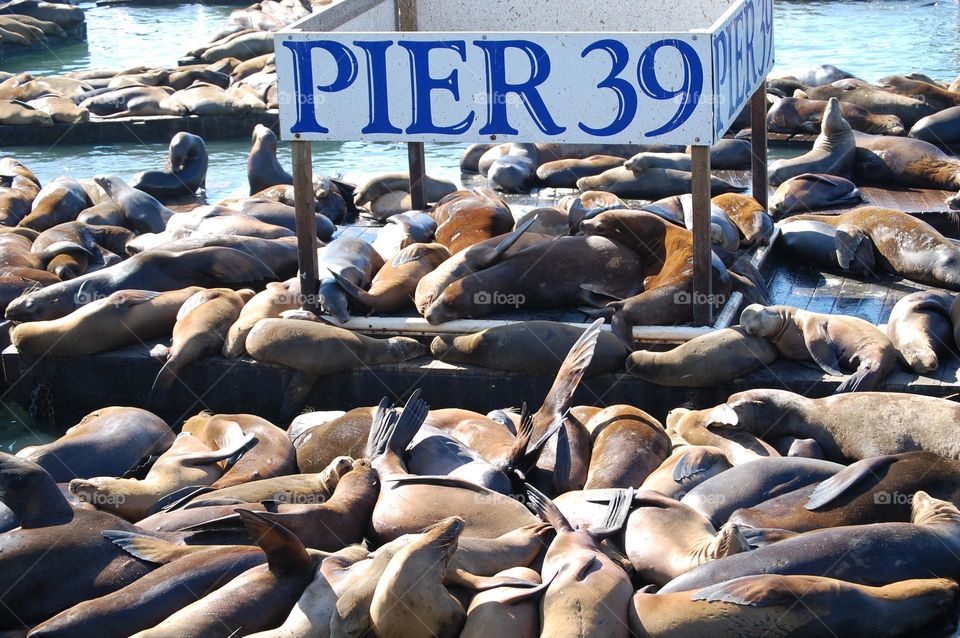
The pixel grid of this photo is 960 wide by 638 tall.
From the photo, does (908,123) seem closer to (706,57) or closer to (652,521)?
(706,57)

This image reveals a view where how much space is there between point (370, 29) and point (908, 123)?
21.0ft

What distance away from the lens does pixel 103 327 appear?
7500mm

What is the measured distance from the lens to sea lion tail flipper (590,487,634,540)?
4.60 metres

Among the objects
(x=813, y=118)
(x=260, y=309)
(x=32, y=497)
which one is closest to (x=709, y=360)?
(x=260, y=309)

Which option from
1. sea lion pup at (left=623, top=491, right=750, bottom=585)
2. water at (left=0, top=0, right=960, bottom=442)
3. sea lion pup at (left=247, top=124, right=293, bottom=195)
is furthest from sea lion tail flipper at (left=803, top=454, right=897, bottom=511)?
sea lion pup at (left=247, top=124, right=293, bottom=195)

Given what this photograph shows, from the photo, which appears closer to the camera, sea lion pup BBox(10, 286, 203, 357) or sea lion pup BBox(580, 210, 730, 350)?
sea lion pup BBox(580, 210, 730, 350)

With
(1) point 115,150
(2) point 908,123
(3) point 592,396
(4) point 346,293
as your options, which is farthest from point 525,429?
(1) point 115,150

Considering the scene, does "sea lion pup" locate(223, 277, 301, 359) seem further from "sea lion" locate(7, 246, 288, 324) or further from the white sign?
the white sign

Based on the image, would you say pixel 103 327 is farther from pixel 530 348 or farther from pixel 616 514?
pixel 616 514

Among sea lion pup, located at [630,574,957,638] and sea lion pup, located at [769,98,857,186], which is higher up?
sea lion pup, located at [769,98,857,186]

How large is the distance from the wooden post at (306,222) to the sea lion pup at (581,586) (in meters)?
3.21

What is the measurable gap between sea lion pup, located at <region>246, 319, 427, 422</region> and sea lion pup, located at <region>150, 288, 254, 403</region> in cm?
39

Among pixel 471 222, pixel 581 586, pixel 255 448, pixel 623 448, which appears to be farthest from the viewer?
pixel 471 222

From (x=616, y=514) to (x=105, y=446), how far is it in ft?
9.67
